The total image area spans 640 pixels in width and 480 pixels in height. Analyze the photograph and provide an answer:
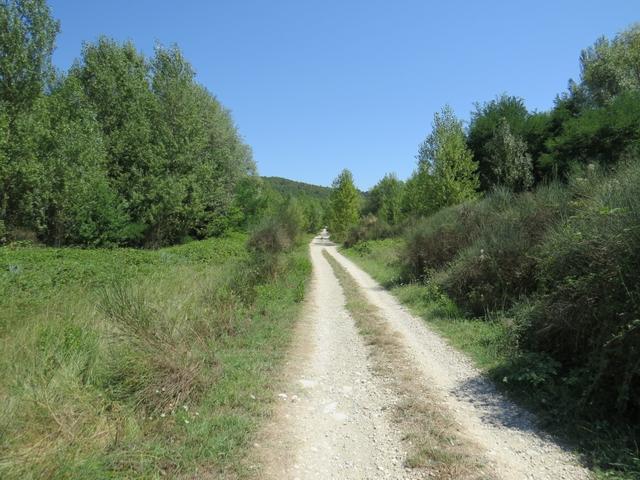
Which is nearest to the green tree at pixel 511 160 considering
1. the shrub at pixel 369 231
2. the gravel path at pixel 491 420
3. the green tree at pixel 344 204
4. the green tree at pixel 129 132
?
the shrub at pixel 369 231

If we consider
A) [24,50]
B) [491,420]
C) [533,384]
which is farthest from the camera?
[24,50]

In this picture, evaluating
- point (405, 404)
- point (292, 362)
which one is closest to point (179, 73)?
point (292, 362)

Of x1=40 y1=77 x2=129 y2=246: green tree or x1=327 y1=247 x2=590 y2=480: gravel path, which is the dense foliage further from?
x1=327 y1=247 x2=590 y2=480: gravel path

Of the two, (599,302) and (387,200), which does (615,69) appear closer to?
(387,200)

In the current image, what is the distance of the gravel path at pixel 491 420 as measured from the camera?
3.50 m

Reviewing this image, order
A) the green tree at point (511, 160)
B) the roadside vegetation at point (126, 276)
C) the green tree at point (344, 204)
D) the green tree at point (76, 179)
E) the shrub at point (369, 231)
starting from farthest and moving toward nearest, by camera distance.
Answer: the green tree at point (344, 204), the shrub at point (369, 231), the green tree at point (511, 160), the green tree at point (76, 179), the roadside vegetation at point (126, 276)

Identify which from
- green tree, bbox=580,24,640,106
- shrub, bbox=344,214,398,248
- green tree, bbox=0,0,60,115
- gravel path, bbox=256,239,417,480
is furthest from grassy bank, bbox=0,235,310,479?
shrub, bbox=344,214,398,248

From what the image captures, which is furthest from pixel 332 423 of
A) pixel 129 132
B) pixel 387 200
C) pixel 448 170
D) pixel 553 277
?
pixel 387 200

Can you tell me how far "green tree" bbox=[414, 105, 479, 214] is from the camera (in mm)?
21031

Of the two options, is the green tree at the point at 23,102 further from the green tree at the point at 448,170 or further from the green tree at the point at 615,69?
the green tree at the point at 615,69

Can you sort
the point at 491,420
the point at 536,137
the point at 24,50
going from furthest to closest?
the point at 536,137 < the point at 24,50 < the point at 491,420

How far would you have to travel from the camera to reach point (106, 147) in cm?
2412

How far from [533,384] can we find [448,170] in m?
17.6

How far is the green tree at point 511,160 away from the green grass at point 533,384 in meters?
13.5
